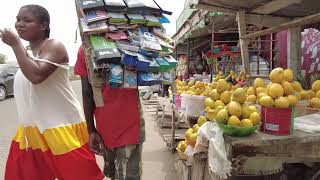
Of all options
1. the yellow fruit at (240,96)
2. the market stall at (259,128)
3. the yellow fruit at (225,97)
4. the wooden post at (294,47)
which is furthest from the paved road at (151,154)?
the yellow fruit at (240,96)

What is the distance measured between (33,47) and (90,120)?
67 cm

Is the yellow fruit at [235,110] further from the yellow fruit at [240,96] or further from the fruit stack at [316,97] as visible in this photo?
the fruit stack at [316,97]

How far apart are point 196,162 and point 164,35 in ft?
3.82

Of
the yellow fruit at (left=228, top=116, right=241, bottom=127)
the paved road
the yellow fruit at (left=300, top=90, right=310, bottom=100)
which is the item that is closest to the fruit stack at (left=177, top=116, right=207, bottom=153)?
the paved road

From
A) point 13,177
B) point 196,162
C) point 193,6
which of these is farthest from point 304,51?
point 13,177

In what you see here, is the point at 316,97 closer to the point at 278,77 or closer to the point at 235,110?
the point at 278,77

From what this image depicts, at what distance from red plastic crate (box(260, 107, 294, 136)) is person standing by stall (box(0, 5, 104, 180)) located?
123cm

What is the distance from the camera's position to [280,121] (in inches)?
93.8

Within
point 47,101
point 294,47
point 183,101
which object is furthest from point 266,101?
point 183,101

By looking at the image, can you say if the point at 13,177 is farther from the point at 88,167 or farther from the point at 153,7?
the point at 153,7

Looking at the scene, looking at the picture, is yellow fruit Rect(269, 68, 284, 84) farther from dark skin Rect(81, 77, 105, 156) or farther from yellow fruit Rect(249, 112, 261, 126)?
dark skin Rect(81, 77, 105, 156)

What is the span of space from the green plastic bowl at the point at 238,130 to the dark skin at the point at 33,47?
1189 mm

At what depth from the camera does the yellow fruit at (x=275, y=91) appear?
2.52m

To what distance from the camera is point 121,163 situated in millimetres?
2652
